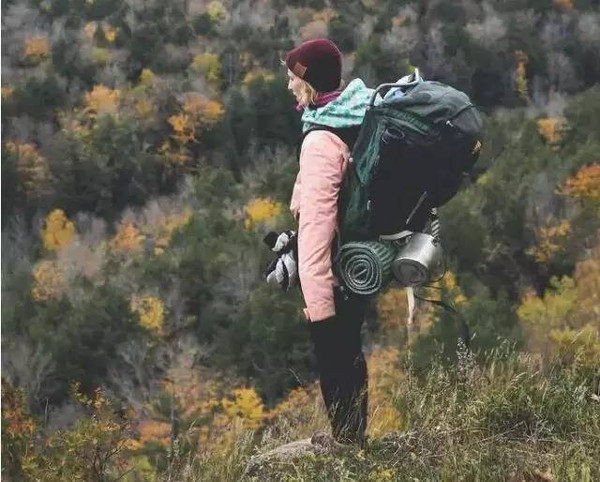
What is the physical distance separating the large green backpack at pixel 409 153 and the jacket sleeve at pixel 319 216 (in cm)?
5

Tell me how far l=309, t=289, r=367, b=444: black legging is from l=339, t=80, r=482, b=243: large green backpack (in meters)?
0.25

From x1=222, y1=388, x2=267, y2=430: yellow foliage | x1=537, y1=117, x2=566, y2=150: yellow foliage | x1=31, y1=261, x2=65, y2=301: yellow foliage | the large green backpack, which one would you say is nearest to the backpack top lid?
the large green backpack

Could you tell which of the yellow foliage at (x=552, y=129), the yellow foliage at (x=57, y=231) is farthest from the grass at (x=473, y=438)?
the yellow foliage at (x=57, y=231)

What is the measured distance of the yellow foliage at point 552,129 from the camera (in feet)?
90.1

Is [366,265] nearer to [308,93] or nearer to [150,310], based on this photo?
[308,93]

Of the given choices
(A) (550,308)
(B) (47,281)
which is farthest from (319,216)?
(B) (47,281)

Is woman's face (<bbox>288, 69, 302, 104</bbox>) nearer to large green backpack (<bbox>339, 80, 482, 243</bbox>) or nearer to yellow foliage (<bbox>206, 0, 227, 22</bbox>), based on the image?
large green backpack (<bbox>339, 80, 482, 243</bbox>)

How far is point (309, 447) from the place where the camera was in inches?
103

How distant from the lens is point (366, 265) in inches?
99.1

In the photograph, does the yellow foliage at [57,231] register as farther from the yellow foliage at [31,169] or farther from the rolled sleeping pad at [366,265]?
the rolled sleeping pad at [366,265]

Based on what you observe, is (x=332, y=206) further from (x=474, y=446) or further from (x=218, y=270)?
(x=218, y=270)

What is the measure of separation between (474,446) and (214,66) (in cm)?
3794

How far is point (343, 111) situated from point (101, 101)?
3749 cm

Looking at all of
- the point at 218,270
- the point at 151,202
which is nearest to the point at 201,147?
the point at 151,202
